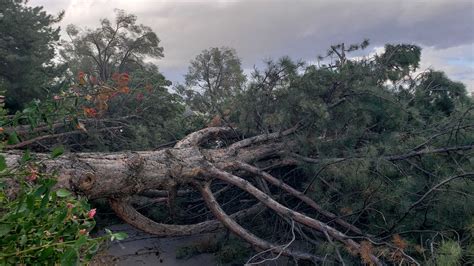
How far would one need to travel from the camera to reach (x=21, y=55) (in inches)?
351

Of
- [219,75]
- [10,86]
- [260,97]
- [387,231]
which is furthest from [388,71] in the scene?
[10,86]

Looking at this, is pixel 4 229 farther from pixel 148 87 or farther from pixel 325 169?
pixel 148 87

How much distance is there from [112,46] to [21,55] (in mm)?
7564

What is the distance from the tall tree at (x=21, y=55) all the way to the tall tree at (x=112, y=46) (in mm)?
6355

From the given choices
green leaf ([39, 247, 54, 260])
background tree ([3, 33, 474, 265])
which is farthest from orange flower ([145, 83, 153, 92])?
green leaf ([39, 247, 54, 260])

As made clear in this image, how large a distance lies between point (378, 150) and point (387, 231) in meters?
1.03

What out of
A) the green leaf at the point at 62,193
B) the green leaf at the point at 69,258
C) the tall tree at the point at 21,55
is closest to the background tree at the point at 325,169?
the green leaf at the point at 62,193

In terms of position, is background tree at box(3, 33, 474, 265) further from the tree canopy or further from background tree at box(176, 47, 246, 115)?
background tree at box(176, 47, 246, 115)

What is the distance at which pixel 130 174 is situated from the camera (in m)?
3.94

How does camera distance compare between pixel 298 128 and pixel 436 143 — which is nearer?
pixel 436 143

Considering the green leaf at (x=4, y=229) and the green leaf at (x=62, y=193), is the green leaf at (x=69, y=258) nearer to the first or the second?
the green leaf at (x=4, y=229)

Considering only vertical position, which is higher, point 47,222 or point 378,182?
point 47,222

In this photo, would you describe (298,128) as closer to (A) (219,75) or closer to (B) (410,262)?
(B) (410,262)

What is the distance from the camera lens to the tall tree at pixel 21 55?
8.66 m
